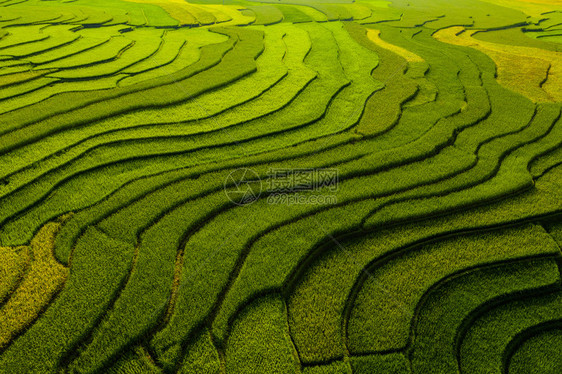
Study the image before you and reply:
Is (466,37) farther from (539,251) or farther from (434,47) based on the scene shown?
(539,251)

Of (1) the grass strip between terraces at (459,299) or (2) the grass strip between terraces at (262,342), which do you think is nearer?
(2) the grass strip between terraces at (262,342)

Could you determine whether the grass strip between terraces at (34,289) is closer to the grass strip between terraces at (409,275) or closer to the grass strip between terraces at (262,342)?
the grass strip between terraces at (262,342)

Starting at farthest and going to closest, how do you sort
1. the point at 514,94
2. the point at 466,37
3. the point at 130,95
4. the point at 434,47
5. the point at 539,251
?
the point at 466,37 → the point at 434,47 → the point at 514,94 → the point at 130,95 → the point at 539,251

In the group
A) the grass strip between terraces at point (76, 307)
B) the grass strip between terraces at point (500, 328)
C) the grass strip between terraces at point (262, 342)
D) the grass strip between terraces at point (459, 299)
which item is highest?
the grass strip between terraces at point (76, 307)

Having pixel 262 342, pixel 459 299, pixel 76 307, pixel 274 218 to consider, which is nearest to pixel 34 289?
pixel 76 307

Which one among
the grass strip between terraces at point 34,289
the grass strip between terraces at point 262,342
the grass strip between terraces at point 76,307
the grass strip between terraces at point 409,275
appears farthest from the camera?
the grass strip between terraces at point 409,275

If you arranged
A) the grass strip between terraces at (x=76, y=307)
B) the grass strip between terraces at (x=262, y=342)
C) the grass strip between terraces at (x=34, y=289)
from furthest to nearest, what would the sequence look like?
the grass strip between terraces at (x=34, y=289)
the grass strip between terraces at (x=262, y=342)
the grass strip between terraces at (x=76, y=307)

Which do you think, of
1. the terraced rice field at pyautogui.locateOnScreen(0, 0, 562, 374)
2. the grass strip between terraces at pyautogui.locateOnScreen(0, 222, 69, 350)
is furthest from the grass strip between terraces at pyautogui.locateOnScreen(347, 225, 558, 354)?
the grass strip between terraces at pyautogui.locateOnScreen(0, 222, 69, 350)

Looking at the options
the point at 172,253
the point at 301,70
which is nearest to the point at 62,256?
the point at 172,253

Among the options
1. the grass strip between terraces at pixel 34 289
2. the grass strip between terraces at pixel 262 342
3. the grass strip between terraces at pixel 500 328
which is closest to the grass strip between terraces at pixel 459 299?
the grass strip between terraces at pixel 500 328
